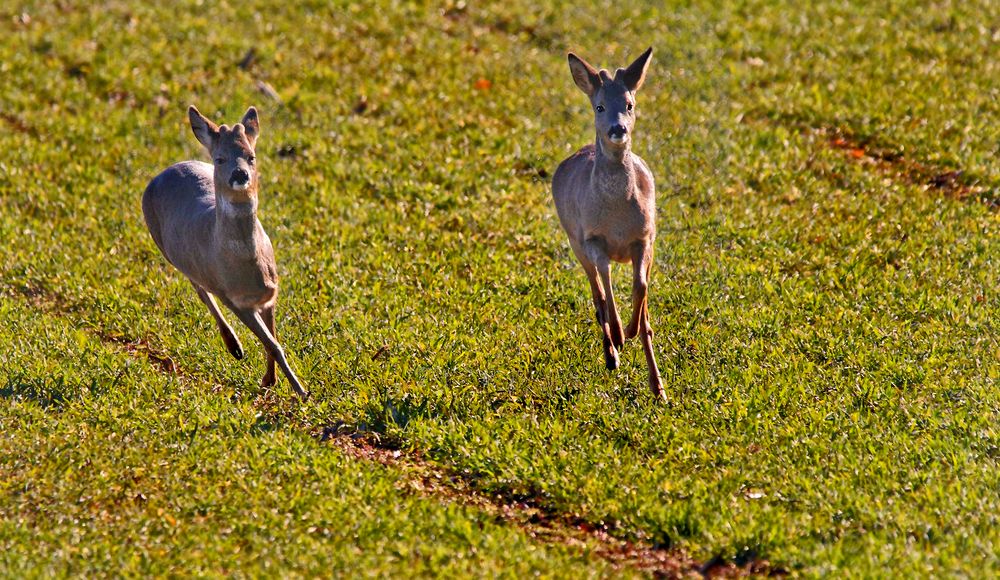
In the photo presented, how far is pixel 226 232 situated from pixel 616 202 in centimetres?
262

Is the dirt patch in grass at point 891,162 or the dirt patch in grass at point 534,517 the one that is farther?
the dirt patch in grass at point 891,162

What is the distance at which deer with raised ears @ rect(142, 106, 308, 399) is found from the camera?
827 cm

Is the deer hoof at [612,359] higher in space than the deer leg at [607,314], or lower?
lower

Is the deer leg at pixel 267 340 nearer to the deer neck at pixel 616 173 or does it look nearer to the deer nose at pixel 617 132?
the deer neck at pixel 616 173

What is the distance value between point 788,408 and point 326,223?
5398mm

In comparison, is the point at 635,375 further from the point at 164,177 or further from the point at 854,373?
the point at 164,177

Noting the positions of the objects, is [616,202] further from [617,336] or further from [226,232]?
[226,232]

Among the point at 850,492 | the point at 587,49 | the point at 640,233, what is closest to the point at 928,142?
the point at 587,49

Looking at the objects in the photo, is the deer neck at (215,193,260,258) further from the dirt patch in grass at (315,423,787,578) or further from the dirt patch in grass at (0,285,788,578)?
the dirt patch in grass at (315,423,787,578)

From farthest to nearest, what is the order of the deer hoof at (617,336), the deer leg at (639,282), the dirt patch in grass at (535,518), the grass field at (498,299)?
the deer hoof at (617,336) → the deer leg at (639,282) → the grass field at (498,299) → the dirt patch in grass at (535,518)

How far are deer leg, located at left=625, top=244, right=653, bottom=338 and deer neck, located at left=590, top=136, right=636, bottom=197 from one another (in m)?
0.42

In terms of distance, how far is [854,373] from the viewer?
8.94 metres

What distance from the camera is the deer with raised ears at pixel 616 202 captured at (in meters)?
8.64

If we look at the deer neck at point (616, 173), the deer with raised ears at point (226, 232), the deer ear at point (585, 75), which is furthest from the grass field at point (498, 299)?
the deer ear at point (585, 75)
